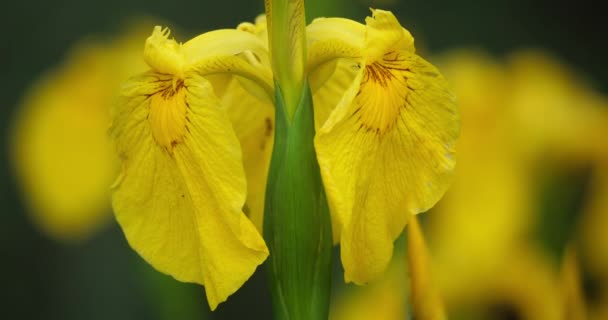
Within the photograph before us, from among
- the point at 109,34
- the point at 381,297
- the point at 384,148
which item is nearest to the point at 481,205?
the point at 381,297

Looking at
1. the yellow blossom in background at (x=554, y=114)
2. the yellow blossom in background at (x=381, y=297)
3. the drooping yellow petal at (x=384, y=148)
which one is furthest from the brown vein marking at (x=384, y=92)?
the yellow blossom in background at (x=554, y=114)

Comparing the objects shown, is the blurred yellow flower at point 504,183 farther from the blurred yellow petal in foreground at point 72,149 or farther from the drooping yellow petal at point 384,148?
the blurred yellow petal in foreground at point 72,149

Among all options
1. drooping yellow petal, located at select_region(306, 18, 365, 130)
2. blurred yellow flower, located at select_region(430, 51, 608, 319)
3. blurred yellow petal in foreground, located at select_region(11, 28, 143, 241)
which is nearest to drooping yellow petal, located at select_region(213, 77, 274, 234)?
drooping yellow petal, located at select_region(306, 18, 365, 130)

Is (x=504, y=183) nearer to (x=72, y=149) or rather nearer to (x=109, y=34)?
(x=72, y=149)

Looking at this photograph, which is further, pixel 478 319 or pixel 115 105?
pixel 478 319

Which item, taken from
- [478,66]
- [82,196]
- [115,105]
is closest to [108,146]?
[82,196]

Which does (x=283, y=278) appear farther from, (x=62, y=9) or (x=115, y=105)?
(x=62, y=9)

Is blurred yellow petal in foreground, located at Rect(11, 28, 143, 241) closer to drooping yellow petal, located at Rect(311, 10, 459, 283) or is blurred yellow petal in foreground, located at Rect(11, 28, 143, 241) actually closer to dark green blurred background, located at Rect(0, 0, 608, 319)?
dark green blurred background, located at Rect(0, 0, 608, 319)
